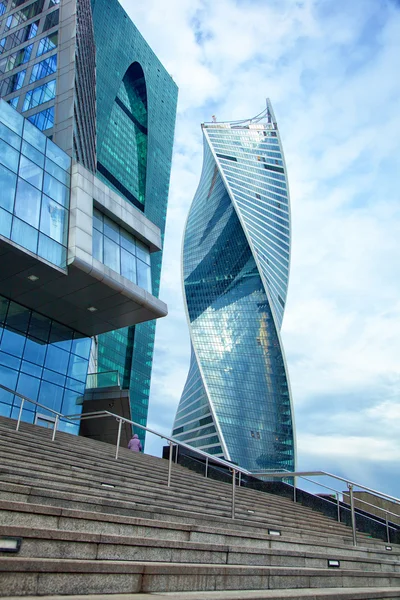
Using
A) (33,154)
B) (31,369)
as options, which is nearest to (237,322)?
(31,369)

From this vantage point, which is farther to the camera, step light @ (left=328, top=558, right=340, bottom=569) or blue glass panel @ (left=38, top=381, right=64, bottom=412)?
blue glass panel @ (left=38, top=381, right=64, bottom=412)

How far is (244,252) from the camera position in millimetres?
103500

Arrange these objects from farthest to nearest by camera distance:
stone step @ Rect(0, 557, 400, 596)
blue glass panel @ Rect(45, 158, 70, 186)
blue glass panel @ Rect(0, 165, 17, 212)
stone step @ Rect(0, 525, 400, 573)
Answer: blue glass panel @ Rect(45, 158, 70, 186), blue glass panel @ Rect(0, 165, 17, 212), stone step @ Rect(0, 525, 400, 573), stone step @ Rect(0, 557, 400, 596)

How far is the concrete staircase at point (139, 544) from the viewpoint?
11.7ft

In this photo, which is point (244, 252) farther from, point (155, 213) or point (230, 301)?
point (155, 213)

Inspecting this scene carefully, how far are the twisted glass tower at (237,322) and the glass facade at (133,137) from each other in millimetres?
10169

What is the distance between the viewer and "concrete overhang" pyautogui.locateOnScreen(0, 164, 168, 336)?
16.5 meters

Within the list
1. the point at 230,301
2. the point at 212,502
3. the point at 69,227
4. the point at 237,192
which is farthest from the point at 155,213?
the point at 212,502

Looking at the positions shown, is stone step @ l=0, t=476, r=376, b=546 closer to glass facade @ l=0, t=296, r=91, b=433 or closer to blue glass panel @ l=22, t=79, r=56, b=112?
glass facade @ l=0, t=296, r=91, b=433

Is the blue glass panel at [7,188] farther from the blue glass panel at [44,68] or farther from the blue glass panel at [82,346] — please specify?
the blue glass panel at [44,68]

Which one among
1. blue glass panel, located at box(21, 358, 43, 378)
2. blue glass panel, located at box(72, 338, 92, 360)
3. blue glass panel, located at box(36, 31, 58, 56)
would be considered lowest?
blue glass panel, located at box(21, 358, 43, 378)

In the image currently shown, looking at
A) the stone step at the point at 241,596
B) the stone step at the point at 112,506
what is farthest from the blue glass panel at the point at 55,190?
the stone step at the point at 241,596

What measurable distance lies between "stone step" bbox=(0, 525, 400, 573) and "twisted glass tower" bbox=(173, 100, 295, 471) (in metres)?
90.3

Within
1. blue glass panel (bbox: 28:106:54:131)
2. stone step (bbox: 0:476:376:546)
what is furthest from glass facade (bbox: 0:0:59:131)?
stone step (bbox: 0:476:376:546)
